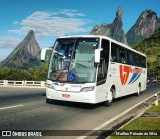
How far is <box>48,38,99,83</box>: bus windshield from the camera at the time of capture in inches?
542

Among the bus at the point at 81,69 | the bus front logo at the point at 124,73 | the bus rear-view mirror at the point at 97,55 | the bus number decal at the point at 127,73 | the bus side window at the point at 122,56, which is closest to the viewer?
the bus rear-view mirror at the point at 97,55

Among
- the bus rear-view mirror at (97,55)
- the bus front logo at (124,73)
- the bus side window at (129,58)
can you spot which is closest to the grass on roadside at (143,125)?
the bus rear-view mirror at (97,55)

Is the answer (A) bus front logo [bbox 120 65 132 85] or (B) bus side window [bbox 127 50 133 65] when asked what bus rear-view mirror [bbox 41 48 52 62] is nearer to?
(A) bus front logo [bbox 120 65 132 85]

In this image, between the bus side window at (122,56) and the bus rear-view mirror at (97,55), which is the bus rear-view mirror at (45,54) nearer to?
the bus rear-view mirror at (97,55)


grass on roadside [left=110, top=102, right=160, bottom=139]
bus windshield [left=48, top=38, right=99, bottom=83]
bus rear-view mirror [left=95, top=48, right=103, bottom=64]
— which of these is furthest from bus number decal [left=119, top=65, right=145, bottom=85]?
grass on roadside [left=110, top=102, right=160, bottom=139]

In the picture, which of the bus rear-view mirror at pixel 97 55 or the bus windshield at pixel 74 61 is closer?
the bus rear-view mirror at pixel 97 55

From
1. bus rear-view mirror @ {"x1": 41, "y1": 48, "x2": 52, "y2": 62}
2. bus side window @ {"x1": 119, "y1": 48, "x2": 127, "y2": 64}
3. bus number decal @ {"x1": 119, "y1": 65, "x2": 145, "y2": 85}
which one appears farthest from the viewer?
bus number decal @ {"x1": 119, "y1": 65, "x2": 145, "y2": 85}

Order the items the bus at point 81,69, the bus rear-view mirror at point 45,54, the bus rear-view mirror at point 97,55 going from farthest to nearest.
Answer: the bus rear-view mirror at point 45,54
the bus at point 81,69
the bus rear-view mirror at point 97,55

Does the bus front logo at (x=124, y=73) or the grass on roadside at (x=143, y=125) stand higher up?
the bus front logo at (x=124, y=73)

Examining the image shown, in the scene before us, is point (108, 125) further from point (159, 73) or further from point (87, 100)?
point (159, 73)

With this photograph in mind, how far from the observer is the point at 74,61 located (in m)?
14.0

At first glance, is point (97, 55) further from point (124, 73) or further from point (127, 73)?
point (127, 73)

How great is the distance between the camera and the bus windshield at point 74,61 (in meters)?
13.8

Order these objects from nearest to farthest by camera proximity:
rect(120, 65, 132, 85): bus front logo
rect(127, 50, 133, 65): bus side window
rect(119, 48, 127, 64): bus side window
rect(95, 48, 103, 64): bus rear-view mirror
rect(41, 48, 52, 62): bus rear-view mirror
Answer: rect(95, 48, 103, 64): bus rear-view mirror
rect(41, 48, 52, 62): bus rear-view mirror
rect(119, 48, 127, 64): bus side window
rect(120, 65, 132, 85): bus front logo
rect(127, 50, 133, 65): bus side window
